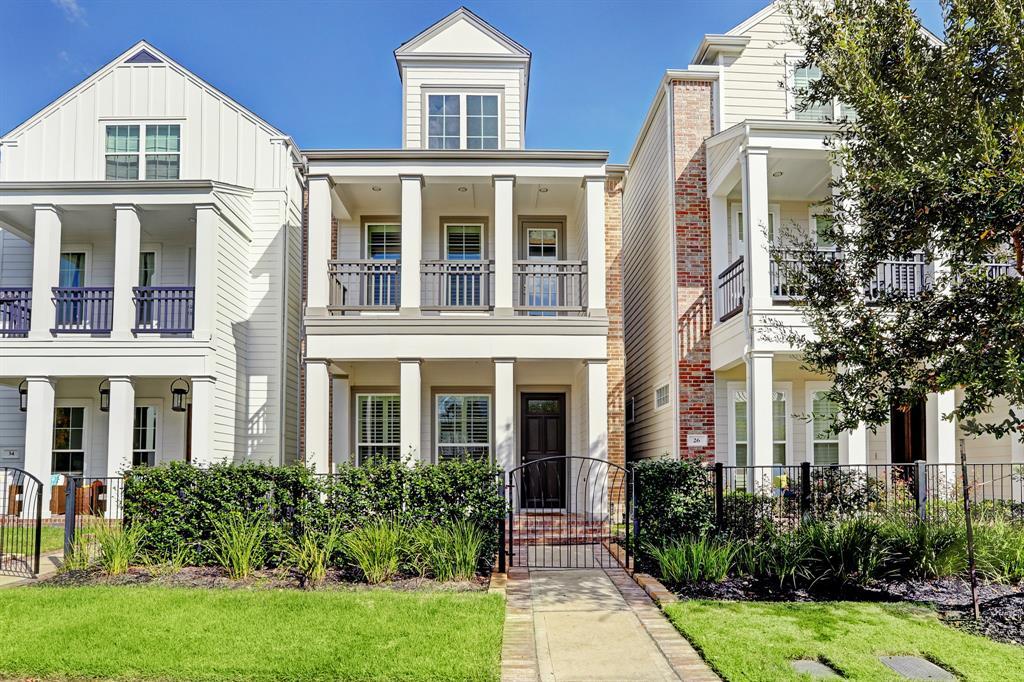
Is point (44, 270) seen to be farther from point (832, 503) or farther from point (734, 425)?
point (832, 503)

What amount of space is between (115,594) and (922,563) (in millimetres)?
8055

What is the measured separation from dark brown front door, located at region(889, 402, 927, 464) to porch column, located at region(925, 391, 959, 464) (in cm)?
175

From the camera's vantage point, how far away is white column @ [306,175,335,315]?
535 inches

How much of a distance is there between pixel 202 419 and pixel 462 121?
7756 millimetres

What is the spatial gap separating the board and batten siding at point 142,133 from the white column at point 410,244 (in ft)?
13.4

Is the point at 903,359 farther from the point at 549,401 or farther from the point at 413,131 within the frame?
the point at 413,131

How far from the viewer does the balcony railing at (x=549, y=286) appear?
14.2 m

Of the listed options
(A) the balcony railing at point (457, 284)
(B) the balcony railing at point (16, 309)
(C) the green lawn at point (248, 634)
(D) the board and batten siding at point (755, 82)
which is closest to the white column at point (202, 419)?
(B) the balcony railing at point (16, 309)

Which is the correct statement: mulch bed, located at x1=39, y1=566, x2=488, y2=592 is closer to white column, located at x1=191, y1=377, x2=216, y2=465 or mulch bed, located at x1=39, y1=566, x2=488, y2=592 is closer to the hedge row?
the hedge row

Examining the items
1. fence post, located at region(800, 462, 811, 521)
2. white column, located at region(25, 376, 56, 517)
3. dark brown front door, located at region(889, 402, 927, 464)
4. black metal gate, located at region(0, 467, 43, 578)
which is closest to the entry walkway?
fence post, located at region(800, 462, 811, 521)

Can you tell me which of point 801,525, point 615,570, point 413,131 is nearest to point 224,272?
point 413,131

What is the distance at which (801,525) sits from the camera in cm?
865

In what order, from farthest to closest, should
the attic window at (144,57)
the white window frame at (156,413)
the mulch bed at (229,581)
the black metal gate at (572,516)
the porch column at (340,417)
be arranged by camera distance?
the attic window at (144,57) → the white window frame at (156,413) → the porch column at (340,417) → the black metal gate at (572,516) → the mulch bed at (229,581)

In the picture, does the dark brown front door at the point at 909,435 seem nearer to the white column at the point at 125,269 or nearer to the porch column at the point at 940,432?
the porch column at the point at 940,432
